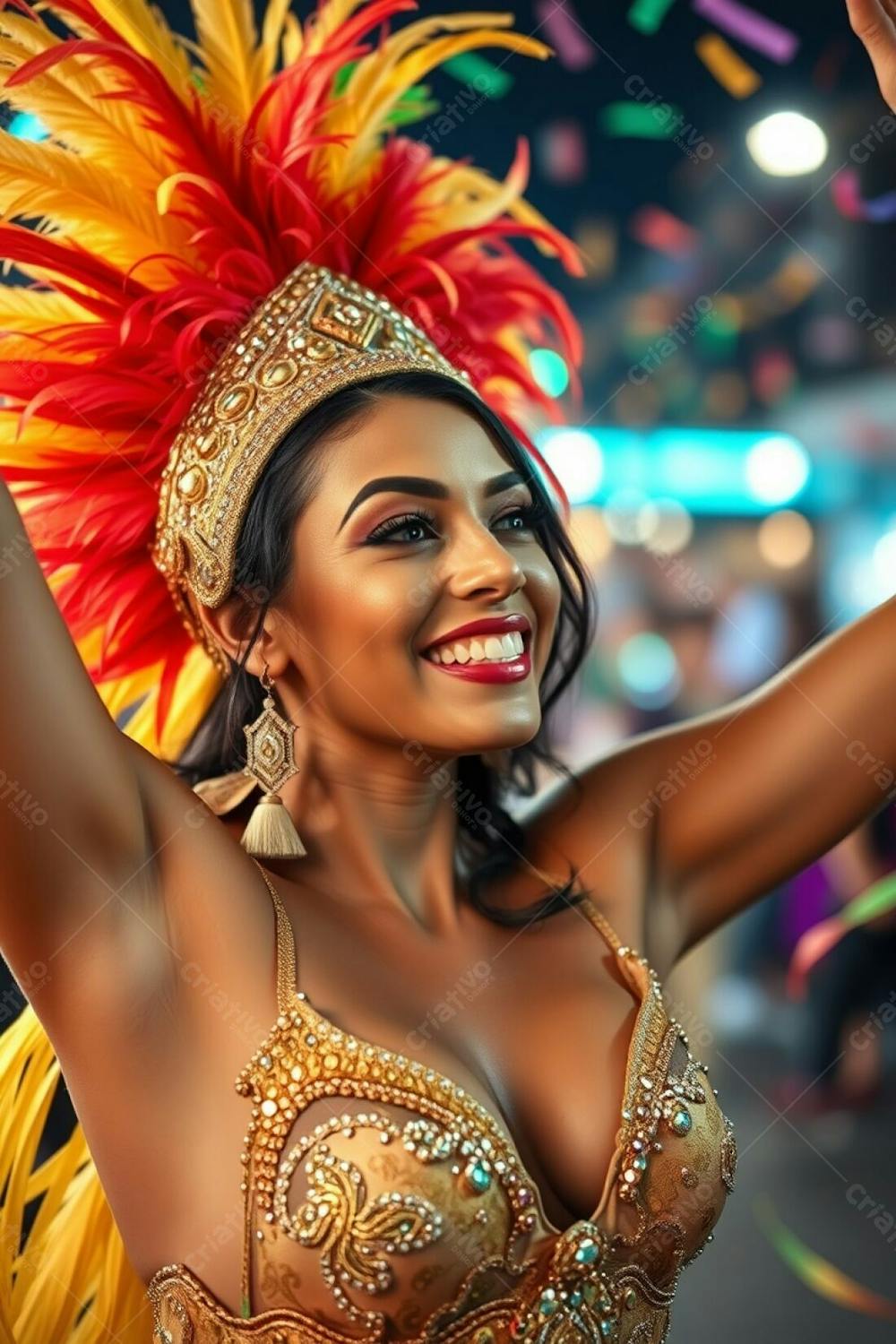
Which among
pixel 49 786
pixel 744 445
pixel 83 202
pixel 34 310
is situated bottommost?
pixel 744 445

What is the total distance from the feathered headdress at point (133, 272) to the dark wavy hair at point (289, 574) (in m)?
0.09

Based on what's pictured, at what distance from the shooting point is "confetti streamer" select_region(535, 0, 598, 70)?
300 centimetres

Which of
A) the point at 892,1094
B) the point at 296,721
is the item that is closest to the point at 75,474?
the point at 296,721

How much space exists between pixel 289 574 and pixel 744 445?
5701 millimetres

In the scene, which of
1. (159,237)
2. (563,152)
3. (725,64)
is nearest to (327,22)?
(159,237)

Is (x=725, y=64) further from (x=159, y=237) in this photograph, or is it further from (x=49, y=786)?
(x=49, y=786)

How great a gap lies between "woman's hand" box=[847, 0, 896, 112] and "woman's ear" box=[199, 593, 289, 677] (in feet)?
2.76

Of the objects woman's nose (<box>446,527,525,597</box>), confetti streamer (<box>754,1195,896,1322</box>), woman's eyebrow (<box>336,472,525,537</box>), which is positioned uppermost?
woman's eyebrow (<box>336,472,525,537</box>)

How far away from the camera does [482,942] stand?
1.61 meters

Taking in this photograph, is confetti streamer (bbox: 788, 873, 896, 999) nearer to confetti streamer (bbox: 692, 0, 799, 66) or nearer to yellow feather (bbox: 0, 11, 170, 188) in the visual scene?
confetti streamer (bbox: 692, 0, 799, 66)

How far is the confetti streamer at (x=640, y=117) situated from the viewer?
3.08 meters

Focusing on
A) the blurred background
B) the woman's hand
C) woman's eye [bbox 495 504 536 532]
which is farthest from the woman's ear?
the woman's hand

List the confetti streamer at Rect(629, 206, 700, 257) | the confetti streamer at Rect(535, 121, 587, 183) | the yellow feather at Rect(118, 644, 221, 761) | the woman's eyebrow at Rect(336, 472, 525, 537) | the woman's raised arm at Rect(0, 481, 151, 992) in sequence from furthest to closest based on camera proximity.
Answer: the confetti streamer at Rect(629, 206, 700, 257), the confetti streamer at Rect(535, 121, 587, 183), the yellow feather at Rect(118, 644, 221, 761), the woman's eyebrow at Rect(336, 472, 525, 537), the woman's raised arm at Rect(0, 481, 151, 992)

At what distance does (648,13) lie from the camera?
2.73 m
